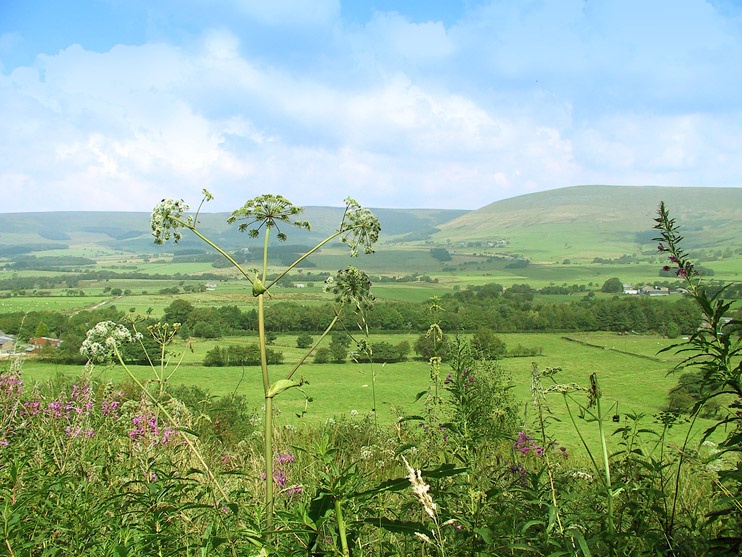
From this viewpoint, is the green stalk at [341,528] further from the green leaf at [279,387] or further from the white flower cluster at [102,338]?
the white flower cluster at [102,338]

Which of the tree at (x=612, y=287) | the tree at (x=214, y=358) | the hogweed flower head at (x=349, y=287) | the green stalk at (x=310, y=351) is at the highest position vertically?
the hogweed flower head at (x=349, y=287)

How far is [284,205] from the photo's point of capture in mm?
2195

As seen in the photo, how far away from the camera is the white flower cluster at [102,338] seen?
3.03m

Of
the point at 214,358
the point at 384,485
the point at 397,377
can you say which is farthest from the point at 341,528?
the point at 214,358

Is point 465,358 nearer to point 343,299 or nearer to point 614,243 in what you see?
point 343,299

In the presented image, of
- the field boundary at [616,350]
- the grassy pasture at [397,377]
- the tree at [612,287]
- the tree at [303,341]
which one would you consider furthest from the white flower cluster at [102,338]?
the tree at [612,287]

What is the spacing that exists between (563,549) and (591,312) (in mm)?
35270

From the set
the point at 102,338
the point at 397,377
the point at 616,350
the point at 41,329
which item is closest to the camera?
the point at 102,338

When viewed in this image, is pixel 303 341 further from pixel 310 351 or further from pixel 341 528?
pixel 341 528

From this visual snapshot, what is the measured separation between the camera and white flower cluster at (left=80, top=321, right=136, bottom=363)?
303 centimetres

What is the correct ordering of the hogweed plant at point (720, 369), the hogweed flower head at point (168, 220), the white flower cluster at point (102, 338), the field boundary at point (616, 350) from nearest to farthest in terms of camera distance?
the hogweed plant at point (720, 369), the hogweed flower head at point (168, 220), the white flower cluster at point (102, 338), the field boundary at point (616, 350)

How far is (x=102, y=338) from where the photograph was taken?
10.3ft

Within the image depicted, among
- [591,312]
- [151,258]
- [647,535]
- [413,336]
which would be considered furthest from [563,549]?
[151,258]

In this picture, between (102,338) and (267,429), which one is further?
(102,338)
